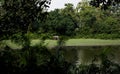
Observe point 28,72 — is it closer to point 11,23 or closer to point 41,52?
point 41,52

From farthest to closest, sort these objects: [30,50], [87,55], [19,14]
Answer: [87,55]
[30,50]
[19,14]

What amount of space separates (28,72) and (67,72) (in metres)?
0.97

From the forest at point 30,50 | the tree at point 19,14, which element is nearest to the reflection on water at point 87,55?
the forest at point 30,50

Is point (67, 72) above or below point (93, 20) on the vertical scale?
above

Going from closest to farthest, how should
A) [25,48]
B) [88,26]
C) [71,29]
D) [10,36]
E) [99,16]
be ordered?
[10,36]
[25,48]
[71,29]
[88,26]
[99,16]

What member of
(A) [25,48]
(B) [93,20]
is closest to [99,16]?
(B) [93,20]

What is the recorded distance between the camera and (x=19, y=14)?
683cm

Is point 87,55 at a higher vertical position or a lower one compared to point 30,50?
lower

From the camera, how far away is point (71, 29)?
226 feet

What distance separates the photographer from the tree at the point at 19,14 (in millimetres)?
6789

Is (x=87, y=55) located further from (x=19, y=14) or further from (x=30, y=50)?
(x=19, y=14)

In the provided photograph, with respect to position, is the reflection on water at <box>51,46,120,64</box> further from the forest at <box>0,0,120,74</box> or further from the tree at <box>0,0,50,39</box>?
the tree at <box>0,0,50,39</box>

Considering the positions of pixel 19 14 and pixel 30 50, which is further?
pixel 30 50

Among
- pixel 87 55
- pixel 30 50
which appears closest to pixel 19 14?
pixel 30 50
